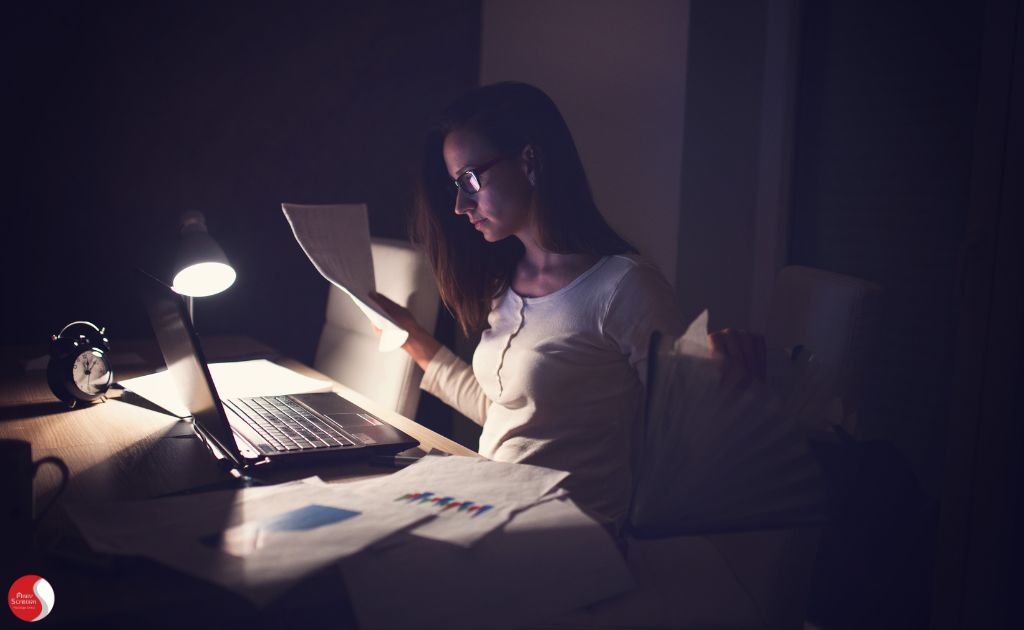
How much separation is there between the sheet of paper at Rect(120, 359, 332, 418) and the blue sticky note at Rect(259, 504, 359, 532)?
2.19 ft

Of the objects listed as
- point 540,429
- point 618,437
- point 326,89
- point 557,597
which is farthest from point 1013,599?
point 326,89

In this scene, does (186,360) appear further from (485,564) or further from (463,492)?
(485,564)

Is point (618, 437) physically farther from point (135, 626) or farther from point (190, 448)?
point (135, 626)

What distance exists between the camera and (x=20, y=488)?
93 centimetres

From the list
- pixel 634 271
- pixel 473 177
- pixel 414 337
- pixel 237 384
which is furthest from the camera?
pixel 414 337

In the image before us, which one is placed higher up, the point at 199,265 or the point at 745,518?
the point at 199,265

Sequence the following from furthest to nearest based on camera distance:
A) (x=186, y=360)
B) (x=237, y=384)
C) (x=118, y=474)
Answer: (x=237, y=384) < (x=186, y=360) < (x=118, y=474)

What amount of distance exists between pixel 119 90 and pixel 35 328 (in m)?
0.68

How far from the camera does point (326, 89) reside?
2.51 metres

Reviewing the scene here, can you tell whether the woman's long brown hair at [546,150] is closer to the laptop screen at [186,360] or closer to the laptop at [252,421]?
the laptop at [252,421]

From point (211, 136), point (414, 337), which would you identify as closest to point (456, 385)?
point (414, 337)

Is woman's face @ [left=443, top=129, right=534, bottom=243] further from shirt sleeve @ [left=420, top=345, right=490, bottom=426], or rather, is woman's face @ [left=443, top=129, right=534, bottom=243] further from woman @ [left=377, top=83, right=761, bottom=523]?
shirt sleeve @ [left=420, top=345, right=490, bottom=426]

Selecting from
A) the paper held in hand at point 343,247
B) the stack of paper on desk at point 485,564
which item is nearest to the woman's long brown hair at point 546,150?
the paper held in hand at point 343,247

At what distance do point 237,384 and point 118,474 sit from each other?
0.60 meters
